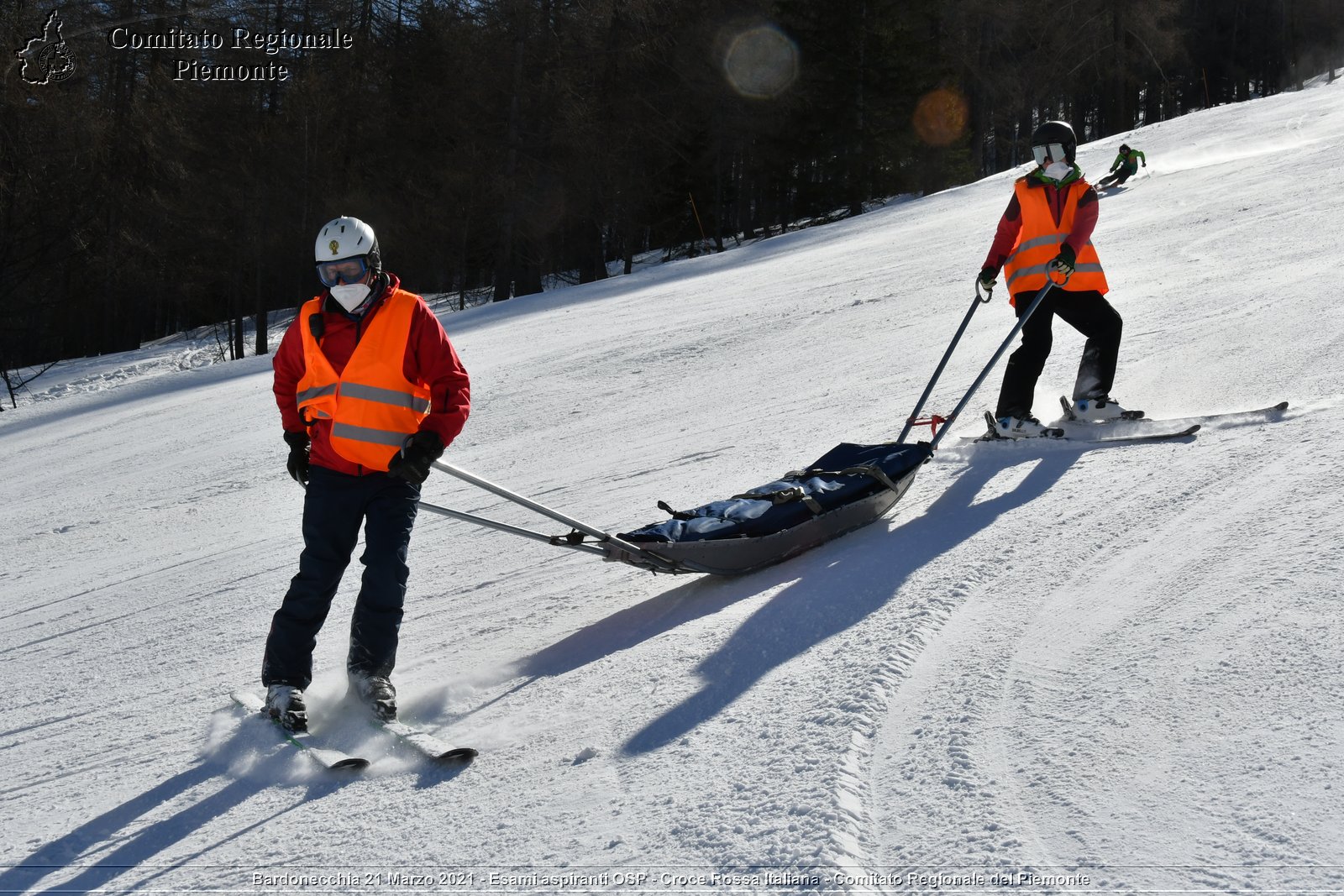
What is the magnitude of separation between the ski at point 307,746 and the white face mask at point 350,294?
140 centimetres

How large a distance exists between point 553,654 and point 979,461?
2.83 metres

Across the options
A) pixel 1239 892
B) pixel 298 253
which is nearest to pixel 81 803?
pixel 1239 892

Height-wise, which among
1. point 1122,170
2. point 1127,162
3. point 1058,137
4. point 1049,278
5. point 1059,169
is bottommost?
point 1049,278

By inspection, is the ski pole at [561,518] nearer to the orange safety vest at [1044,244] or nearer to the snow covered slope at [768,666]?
the snow covered slope at [768,666]

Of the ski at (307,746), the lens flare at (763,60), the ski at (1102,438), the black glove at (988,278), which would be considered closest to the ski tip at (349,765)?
the ski at (307,746)

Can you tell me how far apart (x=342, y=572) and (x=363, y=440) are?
45 cm

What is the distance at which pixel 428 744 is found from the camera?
342 cm

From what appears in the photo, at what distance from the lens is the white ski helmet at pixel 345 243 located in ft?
12.1

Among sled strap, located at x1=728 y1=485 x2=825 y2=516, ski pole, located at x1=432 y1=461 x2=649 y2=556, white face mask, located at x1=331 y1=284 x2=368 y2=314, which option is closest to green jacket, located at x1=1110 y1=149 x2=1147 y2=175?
sled strap, located at x1=728 y1=485 x2=825 y2=516

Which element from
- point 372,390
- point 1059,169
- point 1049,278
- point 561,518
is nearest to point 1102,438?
point 1049,278

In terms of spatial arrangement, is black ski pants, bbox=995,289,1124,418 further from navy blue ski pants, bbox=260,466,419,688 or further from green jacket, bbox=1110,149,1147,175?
green jacket, bbox=1110,149,1147,175

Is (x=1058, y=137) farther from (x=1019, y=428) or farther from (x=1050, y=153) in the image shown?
(x=1019, y=428)

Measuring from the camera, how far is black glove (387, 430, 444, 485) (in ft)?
12.0

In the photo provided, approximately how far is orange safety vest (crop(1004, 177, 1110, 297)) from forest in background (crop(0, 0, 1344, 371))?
19.2 meters
